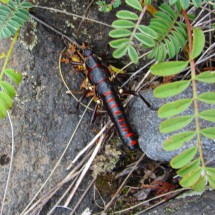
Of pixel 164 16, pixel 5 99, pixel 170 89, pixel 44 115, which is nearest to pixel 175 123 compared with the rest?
pixel 170 89

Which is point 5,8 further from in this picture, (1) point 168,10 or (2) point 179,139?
(2) point 179,139

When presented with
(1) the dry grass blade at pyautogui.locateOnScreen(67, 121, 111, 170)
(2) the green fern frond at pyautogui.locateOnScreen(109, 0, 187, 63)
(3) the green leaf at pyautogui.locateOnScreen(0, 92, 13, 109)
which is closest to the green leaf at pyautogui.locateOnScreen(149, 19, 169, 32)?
(2) the green fern frond at pyautogui.locateOnScreen(109, 0, 187, 63)

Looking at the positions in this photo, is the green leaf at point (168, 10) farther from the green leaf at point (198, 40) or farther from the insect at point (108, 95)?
the insect at point (108, 95)

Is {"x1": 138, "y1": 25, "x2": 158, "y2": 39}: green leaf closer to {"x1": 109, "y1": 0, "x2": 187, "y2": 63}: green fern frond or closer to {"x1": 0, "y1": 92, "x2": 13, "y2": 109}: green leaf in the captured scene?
{"x1": 109, "y1": 0, "x2": 187, "y2": 63}: green fern frond

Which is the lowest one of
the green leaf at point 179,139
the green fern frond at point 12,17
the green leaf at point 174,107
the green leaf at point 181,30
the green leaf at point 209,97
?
the green leaf at point 179,139

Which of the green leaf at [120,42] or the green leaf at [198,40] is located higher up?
the green leaf at [120,42]

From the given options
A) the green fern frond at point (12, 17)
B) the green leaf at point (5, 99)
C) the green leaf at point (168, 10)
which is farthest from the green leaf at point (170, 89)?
the green fern frond at point (12, 17)
